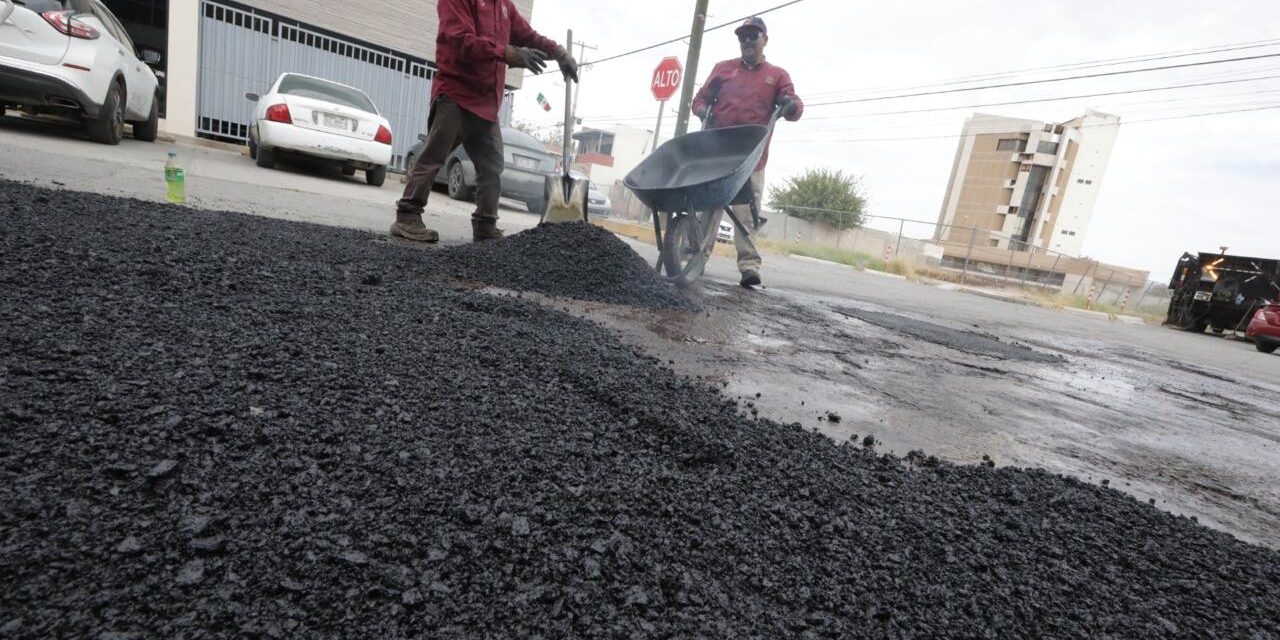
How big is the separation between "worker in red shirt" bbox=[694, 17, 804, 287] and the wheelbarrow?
14 cm

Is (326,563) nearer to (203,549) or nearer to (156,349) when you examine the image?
(203,549)

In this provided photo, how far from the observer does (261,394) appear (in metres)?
1.45

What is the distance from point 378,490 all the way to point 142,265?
1.79 m

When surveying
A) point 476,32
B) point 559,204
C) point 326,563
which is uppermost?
point 476,32

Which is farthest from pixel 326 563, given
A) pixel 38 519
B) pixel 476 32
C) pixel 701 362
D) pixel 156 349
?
pixel 476 32

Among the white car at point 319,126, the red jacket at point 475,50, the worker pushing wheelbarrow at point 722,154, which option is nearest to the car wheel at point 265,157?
the white car at point 319,126

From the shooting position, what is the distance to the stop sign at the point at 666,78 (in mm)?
14828

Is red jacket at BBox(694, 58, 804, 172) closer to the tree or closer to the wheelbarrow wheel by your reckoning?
the wheelbarrow wheel

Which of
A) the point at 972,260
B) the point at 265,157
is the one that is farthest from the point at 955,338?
the point at 972,260

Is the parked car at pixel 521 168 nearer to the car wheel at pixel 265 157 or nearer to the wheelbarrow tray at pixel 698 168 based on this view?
the car wheel at pixel 265 157

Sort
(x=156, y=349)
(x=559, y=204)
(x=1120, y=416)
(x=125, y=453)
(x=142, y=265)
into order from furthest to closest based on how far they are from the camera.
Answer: (x=559, y=204) < (x=1120, y=416) < (x=142, y=265) < (x=156, y=349) < (x=125, y=453)

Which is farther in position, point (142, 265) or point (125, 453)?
point (142, 265)

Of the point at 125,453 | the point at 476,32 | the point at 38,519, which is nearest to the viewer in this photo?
the point at 38,519

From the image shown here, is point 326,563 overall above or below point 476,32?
below
